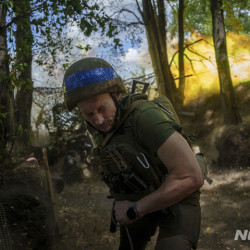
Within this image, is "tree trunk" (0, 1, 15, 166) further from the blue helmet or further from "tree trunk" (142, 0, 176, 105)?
"tree trunk" (142, 0, 176, 105)

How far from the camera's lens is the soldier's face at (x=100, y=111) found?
2.00 metres

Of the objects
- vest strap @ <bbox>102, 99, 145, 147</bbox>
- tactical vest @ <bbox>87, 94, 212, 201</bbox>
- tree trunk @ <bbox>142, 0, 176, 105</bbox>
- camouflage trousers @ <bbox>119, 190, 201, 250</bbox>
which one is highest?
tree trunk @ <bbox>142, 0, 176, 105</bbox>

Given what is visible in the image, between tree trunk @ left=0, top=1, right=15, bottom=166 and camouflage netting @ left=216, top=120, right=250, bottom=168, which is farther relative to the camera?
camouflage netting @ left=216, top=120, right=250, bottom=168

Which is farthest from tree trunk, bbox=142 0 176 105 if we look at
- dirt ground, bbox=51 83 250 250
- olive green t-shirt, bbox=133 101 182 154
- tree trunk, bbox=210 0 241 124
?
olive green t-shirt, bbox=133 101 182 154

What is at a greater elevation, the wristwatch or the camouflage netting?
the wristwatch

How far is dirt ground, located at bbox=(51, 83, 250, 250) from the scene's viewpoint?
206 inches

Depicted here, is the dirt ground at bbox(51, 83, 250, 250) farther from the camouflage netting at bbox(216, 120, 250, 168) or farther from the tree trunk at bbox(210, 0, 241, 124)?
the tree trunk at bbox(210, 0, 241, 124)

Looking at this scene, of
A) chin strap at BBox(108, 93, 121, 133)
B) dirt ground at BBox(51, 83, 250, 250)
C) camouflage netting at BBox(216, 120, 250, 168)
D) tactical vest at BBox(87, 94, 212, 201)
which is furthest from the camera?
camouflage netting at BBox(216, 120, 250, 168)

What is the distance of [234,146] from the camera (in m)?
9.07

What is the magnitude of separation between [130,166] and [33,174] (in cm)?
384

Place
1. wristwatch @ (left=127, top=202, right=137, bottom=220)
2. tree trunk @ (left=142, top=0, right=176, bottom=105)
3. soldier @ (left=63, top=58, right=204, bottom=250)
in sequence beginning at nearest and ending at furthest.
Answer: soldier @ (left=63, top=58, right=204, bottom=250) < wristwatch @ (left=127, top=202, right=137, bottom=220) < tree trunk @ (left=142, top=0, right=176, bottom=105)

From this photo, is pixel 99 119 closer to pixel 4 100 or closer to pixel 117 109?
pixel 117 109

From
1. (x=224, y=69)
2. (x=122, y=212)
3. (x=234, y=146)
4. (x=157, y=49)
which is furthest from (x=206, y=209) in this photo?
(x=157, y=49)

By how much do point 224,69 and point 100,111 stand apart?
333 inches
